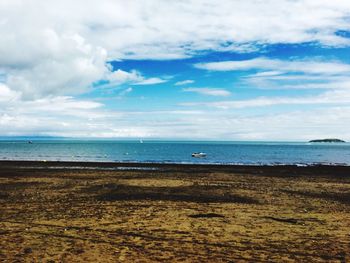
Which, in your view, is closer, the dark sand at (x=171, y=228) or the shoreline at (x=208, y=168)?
the dark sand at (x=171, y=228)

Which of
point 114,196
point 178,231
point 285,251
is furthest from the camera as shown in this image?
point 114,196

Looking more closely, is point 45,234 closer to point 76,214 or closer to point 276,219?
point 76,214

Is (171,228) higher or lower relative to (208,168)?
higher

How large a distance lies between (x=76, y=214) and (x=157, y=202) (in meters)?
5.55

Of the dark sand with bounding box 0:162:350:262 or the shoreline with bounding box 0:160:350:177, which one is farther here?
the shoreline with bounding box 0:160:350:177

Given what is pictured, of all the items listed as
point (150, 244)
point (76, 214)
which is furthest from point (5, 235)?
point (150, 244)

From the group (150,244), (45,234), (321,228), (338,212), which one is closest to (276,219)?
(321,228)

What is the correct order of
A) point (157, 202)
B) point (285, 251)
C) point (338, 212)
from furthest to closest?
1. point (157, 202)
2. point (338, 212)
3. point (285, 251)

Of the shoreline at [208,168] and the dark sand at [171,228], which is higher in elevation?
the dark sand at [171,228]

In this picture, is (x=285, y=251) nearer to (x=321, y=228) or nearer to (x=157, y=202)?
(x=321, y=228)

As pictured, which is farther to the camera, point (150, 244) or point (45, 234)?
point (45, 234)

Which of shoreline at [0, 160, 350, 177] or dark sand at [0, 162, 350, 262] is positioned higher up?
dark sand at [0, 162, 350, 262]

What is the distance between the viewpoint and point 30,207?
714 inches

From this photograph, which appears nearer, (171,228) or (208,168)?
(171,228)
